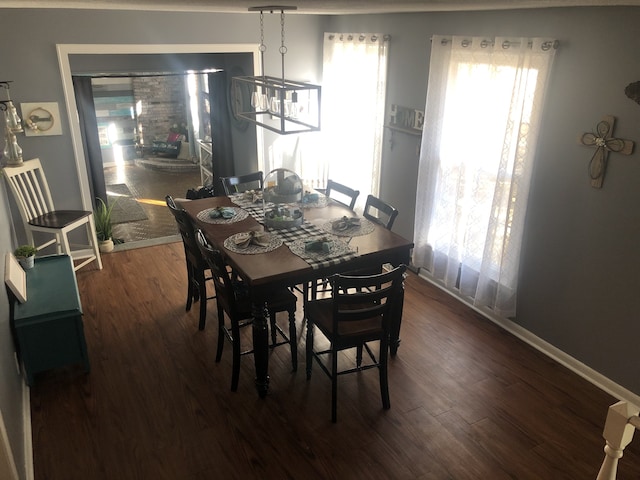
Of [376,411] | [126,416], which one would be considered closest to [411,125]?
[376,411]

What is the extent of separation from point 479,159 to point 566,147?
0.70m

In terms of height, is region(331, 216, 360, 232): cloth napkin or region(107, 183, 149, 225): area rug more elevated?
region(331, 216, 360, 232): cloth napkin

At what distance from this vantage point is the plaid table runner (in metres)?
3.06

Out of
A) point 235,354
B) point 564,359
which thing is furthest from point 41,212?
point 564,359

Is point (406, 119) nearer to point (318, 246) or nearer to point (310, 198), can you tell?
point (310, 198)

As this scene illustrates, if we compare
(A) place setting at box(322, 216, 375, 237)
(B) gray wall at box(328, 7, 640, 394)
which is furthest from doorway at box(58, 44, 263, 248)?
(B) gray wall at box(328, 7, 640, 394)

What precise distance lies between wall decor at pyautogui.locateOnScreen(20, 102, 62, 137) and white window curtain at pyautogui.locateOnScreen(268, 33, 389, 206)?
7.36 feet

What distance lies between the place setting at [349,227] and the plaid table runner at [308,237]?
0.08 meters

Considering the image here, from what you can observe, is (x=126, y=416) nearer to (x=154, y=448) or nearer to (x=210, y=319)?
(x=154, y=448)

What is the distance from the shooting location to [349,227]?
3.57m

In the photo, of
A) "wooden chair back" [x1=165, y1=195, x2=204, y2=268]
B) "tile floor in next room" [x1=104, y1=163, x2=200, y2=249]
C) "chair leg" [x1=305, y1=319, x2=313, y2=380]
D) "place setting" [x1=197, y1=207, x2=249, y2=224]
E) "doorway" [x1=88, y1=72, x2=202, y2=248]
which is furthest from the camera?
"doorway" [x1=88, y1=72, x2=202, y2=248]

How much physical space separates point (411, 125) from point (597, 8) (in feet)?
6.12

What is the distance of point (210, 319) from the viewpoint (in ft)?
13.3

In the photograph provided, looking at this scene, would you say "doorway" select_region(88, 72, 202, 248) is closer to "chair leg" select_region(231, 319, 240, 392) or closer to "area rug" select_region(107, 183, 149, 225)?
"area rug" select_region(107, 183, 149, 225)
